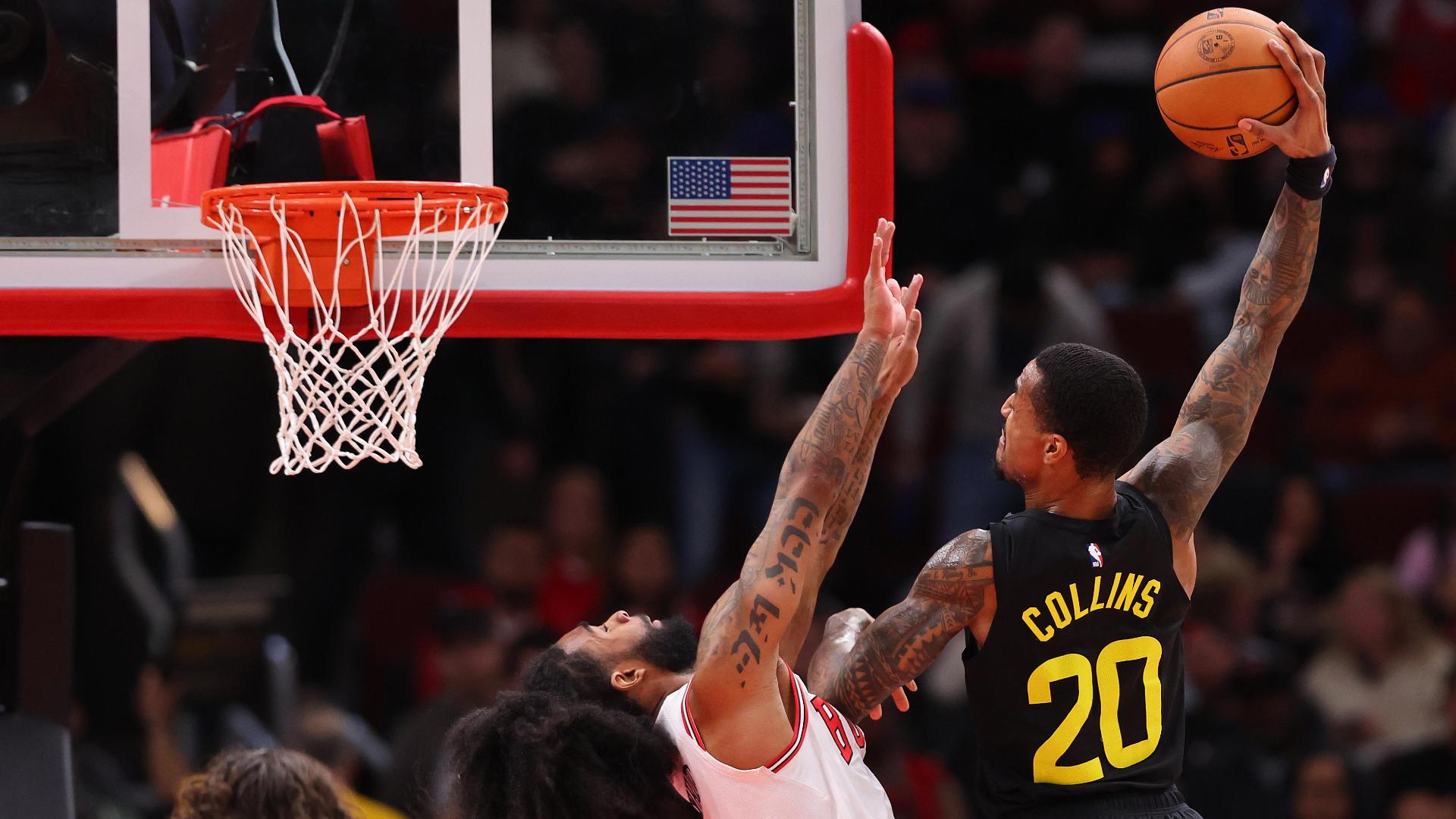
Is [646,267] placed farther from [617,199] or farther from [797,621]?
[797,621]

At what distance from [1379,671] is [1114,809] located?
414 centimetres

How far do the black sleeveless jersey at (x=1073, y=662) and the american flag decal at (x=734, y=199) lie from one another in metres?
1.21

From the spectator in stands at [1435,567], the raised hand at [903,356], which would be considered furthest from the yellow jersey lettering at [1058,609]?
the spectator in stands at [1435,567]

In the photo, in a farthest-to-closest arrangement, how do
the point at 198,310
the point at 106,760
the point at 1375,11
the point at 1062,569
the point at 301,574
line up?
the point at 1375,11 < the point at 301,574 < the point at 106,760 < the point at 198,310 < the point at 1062,569

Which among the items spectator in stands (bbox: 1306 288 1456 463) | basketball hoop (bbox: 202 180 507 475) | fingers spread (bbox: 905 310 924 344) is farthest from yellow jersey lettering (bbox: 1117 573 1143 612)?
spectator in stands (bbox: 1306 288 1456 463)

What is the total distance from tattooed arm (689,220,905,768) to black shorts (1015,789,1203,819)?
1.60ft

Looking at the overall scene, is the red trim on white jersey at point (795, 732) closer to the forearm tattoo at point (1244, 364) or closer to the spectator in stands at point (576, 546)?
the forearm tattoo at point (1244, 364)

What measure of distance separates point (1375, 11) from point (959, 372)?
307 centimetres

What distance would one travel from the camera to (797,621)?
133 inches

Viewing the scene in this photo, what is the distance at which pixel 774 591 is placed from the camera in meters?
2.85

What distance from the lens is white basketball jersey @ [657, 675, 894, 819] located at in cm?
283

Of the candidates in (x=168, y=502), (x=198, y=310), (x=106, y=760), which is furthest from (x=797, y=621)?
(x=168, y=502)

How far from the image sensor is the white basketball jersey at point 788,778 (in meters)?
2.83

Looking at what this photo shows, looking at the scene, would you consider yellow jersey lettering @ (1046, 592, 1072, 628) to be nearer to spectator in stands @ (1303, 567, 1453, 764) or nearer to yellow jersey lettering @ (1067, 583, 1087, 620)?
yellow jersey lettering @ (1067, 583, 1087, 620)
